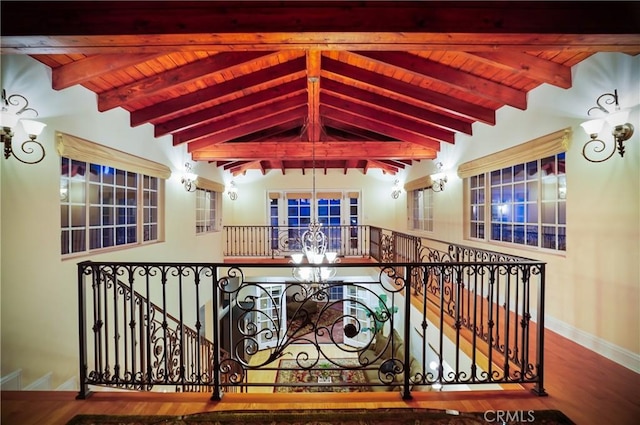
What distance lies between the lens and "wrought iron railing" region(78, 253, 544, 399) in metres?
2.13

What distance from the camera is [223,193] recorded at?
27.7ft

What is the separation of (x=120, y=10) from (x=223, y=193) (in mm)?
6584

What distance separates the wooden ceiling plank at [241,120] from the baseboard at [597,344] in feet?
14.3

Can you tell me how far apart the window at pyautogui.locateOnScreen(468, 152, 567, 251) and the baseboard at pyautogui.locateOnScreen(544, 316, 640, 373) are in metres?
0.83

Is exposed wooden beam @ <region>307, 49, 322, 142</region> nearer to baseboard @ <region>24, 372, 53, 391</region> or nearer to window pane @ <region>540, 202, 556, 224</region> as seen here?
window pane @ <region>540, 202, 556, 224</region>

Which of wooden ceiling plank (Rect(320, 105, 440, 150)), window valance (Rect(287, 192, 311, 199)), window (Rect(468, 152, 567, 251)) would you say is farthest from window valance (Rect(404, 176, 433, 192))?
window valance (Rect(287, 192, 311, 199))

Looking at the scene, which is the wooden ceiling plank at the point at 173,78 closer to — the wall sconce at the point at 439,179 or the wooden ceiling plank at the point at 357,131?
the wooden ceiling plank at the point at 357,131

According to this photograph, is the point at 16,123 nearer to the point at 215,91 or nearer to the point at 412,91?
the point at 215,91

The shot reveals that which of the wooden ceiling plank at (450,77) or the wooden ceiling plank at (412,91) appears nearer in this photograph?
the wooden ceiling plank at (450,77)

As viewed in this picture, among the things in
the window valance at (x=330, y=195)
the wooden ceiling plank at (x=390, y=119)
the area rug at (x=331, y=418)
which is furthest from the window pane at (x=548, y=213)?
the window valance at (x=330, y=195)

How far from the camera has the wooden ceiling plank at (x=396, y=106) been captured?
14.3ft


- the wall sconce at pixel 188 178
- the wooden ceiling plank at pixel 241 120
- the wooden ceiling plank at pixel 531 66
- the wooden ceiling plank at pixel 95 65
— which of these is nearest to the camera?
the wooden ceiling plank at pixel 95 65

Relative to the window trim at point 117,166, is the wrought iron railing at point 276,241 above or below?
below

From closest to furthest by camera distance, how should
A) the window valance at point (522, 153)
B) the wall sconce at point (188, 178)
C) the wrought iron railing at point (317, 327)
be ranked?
1. the wrought iron railing at point (317, 327)
2. the window valance at point (522, 153)
3. the wall sconce at point (188, 178)
